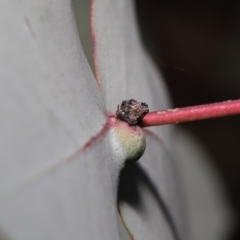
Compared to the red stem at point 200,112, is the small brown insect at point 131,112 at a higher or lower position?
higher

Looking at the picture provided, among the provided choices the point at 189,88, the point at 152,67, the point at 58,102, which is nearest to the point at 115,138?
the point at 58,102

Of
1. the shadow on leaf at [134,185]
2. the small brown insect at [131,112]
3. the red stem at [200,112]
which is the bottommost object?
the shadow on leaf at [134,185]

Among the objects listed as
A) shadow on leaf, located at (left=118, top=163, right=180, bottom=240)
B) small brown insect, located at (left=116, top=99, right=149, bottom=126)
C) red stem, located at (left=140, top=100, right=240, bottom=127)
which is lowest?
shadow on leaf, located at (left=118, top=163, right=180, bottom=240)

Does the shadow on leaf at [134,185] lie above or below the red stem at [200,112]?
below

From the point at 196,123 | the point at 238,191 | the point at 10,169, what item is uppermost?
the point at 10,169

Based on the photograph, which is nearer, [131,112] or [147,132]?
[131,112]

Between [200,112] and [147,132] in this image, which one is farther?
[147,132]

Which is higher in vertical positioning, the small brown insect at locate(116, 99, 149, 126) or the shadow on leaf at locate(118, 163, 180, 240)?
the small brown insect at locate(116, 99, 149, 126)

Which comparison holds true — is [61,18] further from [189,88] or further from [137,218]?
[189,88]
